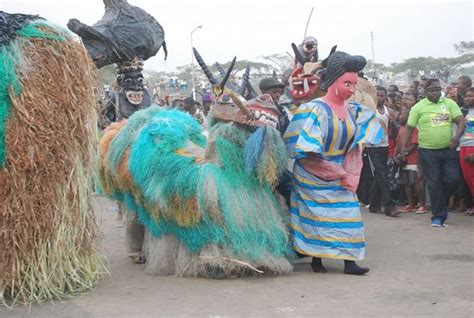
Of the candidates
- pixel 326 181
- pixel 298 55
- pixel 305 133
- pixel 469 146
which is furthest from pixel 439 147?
pixel 305 133

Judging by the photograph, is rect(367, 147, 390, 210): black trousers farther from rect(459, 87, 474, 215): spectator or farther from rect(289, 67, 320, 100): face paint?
rect(289, 67, 320, 100): face paint

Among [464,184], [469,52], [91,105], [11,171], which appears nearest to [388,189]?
[464,184]

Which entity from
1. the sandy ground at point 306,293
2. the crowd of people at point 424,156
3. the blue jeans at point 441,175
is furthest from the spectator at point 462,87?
the sandy ground at point 306,293

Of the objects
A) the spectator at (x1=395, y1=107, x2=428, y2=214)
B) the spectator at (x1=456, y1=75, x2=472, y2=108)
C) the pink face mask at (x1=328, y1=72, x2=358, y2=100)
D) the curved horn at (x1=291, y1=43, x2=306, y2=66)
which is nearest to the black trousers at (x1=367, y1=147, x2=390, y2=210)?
the spectator at (x1=395, y1=107, x2=428, y2=214)

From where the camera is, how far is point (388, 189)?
29.8 feet

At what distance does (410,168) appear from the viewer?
9492 mm

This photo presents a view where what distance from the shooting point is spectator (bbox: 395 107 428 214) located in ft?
30.6

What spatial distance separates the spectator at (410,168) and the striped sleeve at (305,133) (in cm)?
395

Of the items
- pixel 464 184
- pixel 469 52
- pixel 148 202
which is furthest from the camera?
pixel 469 52

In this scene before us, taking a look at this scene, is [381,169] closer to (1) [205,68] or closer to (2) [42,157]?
(1) [205,68]

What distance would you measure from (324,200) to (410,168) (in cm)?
428

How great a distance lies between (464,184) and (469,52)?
111 ft

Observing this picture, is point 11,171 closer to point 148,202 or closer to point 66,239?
point 66,239

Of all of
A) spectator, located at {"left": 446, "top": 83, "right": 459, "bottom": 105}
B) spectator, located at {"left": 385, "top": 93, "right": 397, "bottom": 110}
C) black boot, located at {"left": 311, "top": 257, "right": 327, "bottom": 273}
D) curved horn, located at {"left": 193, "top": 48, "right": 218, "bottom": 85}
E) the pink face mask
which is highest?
curved horn, located at {"left": 193, "top": 48, "right": 218, "bottom": 85}
